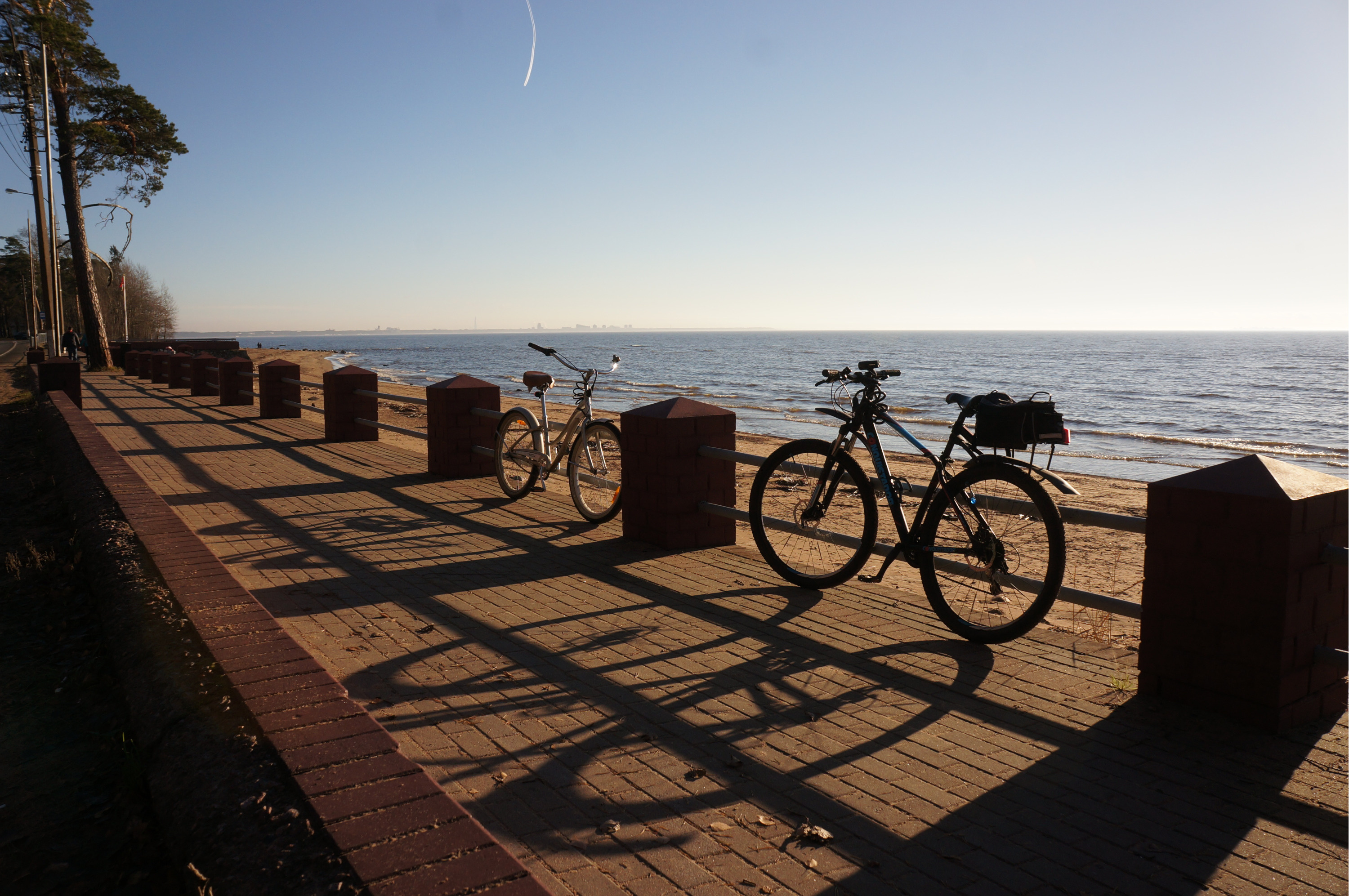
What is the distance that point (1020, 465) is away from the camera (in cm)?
450

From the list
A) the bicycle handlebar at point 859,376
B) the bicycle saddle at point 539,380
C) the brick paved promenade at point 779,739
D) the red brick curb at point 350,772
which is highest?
the bicycle handlebar at point 859,376

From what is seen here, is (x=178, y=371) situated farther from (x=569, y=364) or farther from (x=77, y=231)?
(x=569, y=364)

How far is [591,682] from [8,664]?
296cm

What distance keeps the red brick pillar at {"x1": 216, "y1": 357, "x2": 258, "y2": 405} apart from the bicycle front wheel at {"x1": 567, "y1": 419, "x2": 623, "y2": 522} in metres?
13.4

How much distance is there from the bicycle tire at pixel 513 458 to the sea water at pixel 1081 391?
6.06m

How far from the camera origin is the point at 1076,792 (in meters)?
3.20

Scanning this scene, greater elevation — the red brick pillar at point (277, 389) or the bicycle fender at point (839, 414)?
the bicycle fender at point (839, 414)

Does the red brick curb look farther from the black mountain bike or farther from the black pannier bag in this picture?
the black pannier bag

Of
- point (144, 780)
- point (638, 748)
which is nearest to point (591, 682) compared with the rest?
point (638, 748)

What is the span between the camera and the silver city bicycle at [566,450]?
7566 mm

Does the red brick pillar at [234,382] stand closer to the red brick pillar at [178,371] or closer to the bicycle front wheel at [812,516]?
the red brick pillar at [178,371]

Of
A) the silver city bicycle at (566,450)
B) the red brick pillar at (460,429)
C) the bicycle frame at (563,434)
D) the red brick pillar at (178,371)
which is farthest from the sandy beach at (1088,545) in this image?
the red brick pillar at (178,371)

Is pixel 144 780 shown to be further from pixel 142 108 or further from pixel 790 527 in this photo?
pixel 142 108

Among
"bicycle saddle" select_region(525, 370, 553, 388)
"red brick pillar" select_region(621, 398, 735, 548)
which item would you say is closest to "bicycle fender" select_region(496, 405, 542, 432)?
"bicycle saddle" select_region(525, 370, 553, 388)
